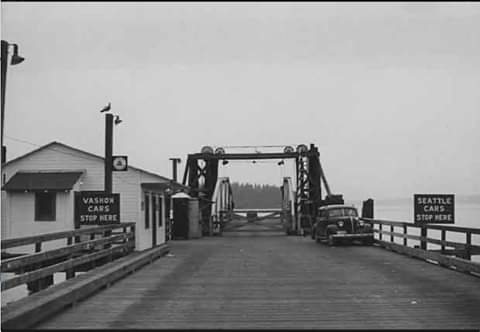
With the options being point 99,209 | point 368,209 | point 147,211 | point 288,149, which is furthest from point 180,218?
point 99,209

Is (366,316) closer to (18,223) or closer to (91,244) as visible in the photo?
(91,244)

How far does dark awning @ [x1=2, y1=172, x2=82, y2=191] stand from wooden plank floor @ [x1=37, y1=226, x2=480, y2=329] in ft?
26.3

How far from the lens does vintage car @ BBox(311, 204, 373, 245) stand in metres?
24.5

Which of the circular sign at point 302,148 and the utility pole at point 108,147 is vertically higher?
the circular sign at point 302,148

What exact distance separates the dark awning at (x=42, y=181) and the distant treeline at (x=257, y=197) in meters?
52.9

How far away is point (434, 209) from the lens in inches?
687

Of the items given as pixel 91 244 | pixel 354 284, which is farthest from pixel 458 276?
pixel 91 244

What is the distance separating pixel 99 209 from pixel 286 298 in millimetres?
7830

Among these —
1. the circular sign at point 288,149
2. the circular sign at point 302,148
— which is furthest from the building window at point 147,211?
the circular sign at point 288,149

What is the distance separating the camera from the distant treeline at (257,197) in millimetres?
79688

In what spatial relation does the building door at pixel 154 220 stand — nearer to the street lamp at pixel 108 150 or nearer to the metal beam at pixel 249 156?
the street lamp at pixel 108 150

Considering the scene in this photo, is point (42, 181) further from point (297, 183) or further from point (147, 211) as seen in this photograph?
point (297, 183)

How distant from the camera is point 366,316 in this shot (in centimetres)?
879

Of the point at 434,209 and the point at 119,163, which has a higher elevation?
the point at 119,163
